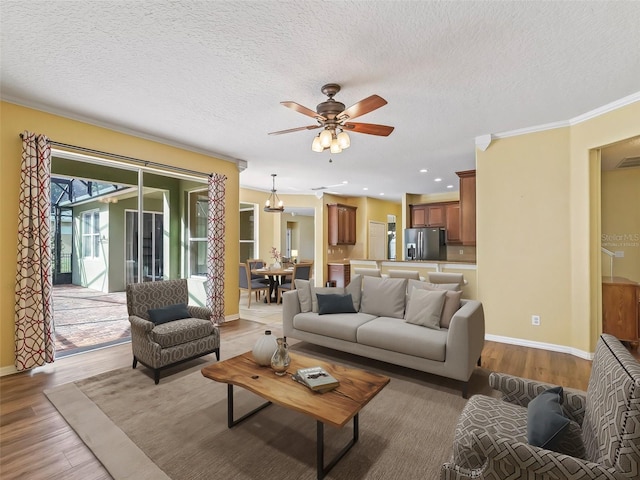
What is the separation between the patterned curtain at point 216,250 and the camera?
16.6 feet

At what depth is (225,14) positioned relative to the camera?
1.99 meters

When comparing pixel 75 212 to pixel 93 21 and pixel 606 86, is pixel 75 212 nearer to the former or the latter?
pixel 93 21

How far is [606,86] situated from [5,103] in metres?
5.94

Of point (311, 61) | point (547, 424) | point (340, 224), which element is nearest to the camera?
point (547, 424)

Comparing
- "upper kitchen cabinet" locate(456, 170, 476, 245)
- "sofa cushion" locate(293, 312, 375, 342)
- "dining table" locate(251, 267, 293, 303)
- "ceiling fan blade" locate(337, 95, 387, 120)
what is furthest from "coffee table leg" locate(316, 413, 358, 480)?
"dining table" locate(251, 267, 293, 303)

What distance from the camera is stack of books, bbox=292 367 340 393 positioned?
1.99m

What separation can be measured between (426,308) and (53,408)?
3491 millimetres

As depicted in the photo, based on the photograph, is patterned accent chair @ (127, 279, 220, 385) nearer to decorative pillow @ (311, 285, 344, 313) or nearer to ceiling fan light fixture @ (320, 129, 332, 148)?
decorative pillow @ (311, 285, 344, 313)

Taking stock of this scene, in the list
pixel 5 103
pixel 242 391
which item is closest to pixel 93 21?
pixel 5 103

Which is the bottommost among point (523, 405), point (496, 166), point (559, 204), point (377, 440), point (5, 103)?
point (377, 440)

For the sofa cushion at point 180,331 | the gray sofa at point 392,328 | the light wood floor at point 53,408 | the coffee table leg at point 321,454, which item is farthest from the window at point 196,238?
the coffee table leg at point 321,454

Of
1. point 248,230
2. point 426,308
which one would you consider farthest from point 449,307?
point 248,230

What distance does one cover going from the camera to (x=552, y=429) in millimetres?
1318

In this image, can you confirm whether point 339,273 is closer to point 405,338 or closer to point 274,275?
point 274,275
